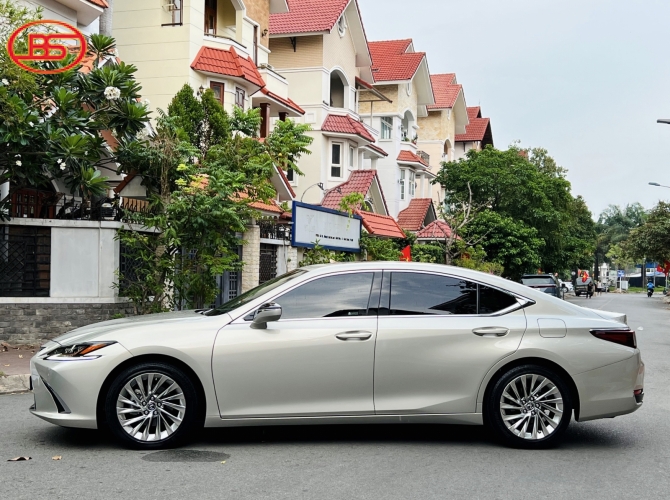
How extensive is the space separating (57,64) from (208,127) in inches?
249

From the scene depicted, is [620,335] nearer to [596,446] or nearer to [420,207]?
[596,446]

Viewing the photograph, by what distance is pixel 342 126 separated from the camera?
35594 millimetres

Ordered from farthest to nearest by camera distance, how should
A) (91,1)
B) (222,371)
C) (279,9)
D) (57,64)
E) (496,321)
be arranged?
(279,9)
(91,1)
(57,64)
(496,321)
(222,371)

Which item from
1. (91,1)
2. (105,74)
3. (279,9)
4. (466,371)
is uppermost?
(279,9)

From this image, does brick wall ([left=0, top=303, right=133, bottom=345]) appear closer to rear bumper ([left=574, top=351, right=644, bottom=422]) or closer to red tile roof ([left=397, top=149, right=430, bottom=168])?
rear bumper ([left=574, top=351, right=644, bottom=422])

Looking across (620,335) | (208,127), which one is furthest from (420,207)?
(620,335)

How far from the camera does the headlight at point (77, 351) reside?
6.39 metres

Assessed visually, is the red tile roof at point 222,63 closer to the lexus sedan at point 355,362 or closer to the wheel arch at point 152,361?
the lexus sedan at point 355,362

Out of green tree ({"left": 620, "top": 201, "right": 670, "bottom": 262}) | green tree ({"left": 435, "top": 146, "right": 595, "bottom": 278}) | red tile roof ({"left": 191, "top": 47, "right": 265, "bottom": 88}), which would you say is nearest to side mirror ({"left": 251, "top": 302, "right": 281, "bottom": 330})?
red tile roof ({"left": 191, "top": 47, "right": 265, "bottom": 88})

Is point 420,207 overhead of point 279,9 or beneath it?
beneath

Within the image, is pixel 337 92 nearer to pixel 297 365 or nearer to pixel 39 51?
pixel 39 51

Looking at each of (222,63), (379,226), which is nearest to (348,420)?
(222,63)

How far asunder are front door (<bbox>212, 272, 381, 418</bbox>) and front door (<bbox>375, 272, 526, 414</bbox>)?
149 mm

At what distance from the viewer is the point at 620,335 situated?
694 centimetres
